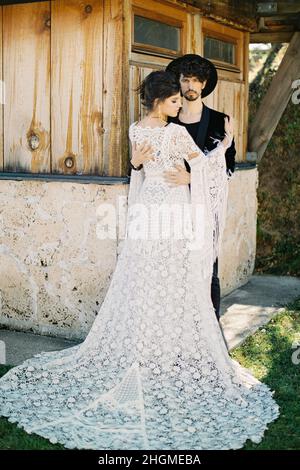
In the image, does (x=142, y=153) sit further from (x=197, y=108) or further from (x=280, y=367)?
(x=280, y=367)

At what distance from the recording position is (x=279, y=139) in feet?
31.0

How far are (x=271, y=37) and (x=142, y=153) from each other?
381 cm

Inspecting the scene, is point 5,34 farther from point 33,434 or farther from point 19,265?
point 33,434

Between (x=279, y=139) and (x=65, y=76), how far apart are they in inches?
187

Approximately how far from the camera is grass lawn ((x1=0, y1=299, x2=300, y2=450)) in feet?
12.2

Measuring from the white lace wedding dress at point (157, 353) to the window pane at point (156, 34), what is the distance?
3.56 feet

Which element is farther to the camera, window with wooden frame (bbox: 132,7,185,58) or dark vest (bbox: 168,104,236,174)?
window with wooden frame (bbox: 132,7,185,58)

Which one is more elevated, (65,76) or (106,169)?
(65,76)

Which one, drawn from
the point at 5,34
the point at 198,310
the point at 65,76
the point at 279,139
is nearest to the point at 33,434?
the point at 198,310

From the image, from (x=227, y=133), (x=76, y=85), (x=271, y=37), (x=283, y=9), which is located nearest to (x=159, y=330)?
(x=227, y=133)

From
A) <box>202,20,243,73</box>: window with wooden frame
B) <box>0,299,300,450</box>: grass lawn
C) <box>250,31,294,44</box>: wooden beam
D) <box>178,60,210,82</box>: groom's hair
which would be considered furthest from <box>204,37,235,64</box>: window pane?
<box>0,299,300,450</box>: grass lawn

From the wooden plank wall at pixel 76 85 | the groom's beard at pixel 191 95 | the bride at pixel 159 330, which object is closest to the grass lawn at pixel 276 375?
the bride at pixel 159 330

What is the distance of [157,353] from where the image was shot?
179 inches

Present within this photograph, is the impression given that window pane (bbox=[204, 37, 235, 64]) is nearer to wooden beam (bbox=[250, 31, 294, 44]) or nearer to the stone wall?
wooden beam (bbox=[250, 31, 294, 44])
